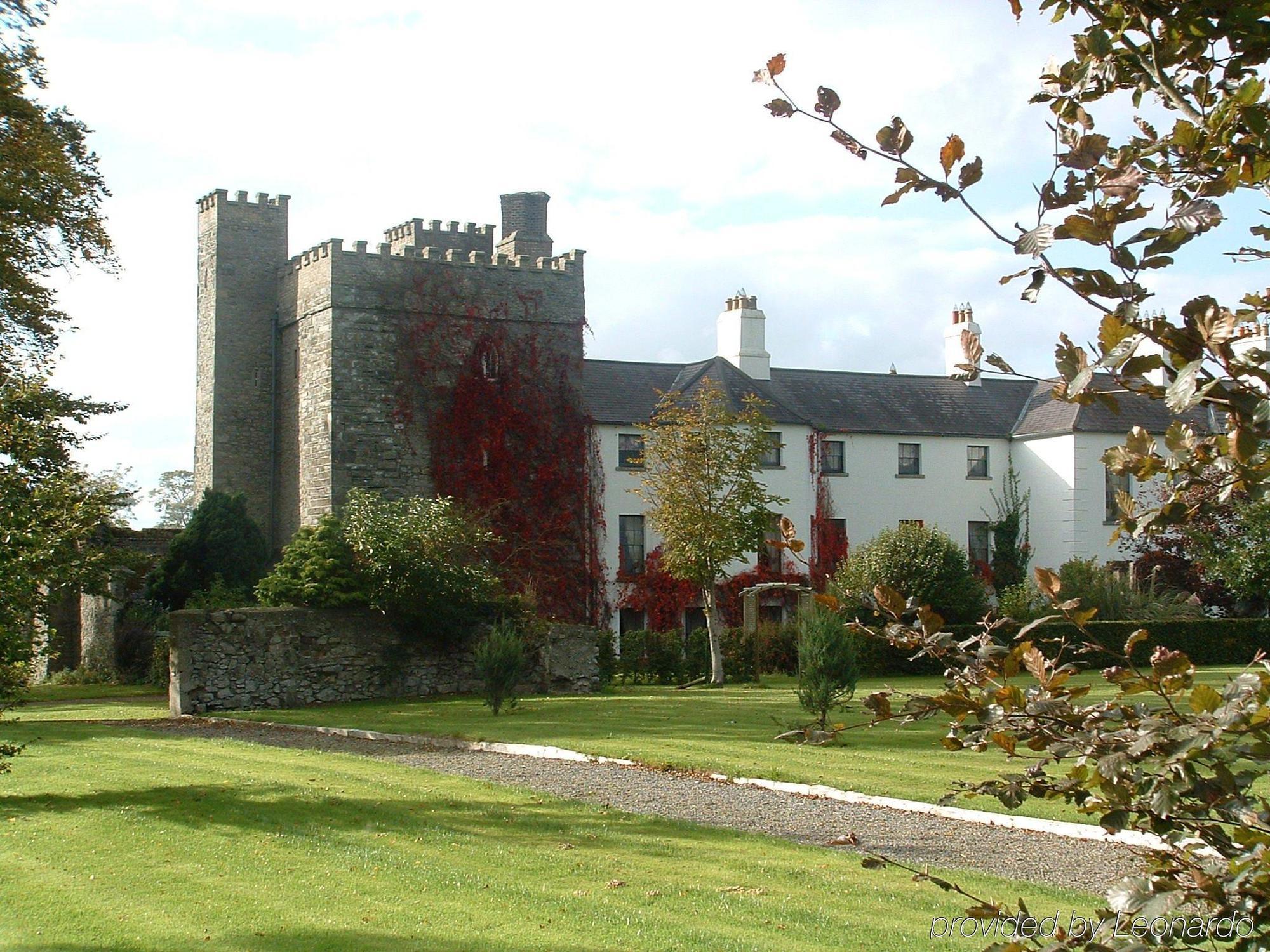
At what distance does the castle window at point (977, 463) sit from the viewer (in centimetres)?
4153

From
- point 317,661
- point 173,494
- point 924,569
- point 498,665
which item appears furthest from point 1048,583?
point 173,494

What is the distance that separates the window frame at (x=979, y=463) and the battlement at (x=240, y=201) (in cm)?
2326

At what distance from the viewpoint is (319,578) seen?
85.1 feet

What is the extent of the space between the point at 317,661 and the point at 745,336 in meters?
19.6

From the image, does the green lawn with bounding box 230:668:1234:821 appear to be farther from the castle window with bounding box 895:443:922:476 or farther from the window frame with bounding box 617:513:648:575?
the castle window with bounding box 895:443:922:476

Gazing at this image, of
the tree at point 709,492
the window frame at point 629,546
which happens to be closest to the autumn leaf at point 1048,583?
the tree at point 709,492

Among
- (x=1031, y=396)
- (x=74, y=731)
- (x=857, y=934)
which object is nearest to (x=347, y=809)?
(x=857, y=934)

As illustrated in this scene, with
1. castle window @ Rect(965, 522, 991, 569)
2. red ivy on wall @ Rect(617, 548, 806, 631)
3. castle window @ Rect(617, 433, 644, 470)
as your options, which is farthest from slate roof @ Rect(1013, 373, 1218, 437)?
castle window @ Rect(617, 433, 644, 470)

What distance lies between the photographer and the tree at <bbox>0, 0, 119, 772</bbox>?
497 inches

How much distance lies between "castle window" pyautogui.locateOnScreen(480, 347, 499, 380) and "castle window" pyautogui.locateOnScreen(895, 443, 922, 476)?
46.0ft

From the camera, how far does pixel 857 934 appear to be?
7.30 m

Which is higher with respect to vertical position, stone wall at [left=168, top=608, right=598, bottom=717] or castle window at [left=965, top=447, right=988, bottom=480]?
castle window at [left=965, top=447, right=988, bottom=480]

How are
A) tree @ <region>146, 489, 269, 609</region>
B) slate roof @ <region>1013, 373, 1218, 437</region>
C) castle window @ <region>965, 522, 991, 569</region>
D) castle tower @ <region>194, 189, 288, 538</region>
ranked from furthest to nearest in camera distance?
castle window @ <region>965, 522, 991, 569</region>
slate roof @ <region>1013, 373, 1218, 437</region>
castle tower @ <region>194, 189, 288, 538</region>
tree @ <region>146, 489, 269, 609</region>

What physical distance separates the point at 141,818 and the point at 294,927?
4375mm
